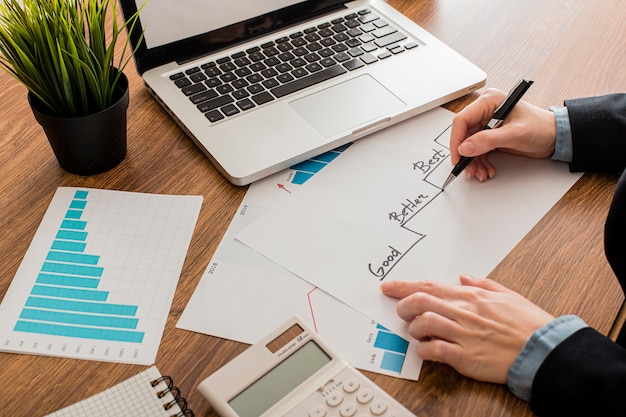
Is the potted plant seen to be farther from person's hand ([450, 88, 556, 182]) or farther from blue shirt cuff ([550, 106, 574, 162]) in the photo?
blue shirt cuff ([550, 106, 574, 162])

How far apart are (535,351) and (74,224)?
→ 0.58 metres

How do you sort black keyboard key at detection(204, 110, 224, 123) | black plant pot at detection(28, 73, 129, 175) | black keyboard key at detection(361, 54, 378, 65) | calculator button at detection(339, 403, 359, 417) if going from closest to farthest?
calculator button at detection(339, 403, 359, 417), black plant pot at detection(28, 73, 129, 175), black keyboard key at detection(204, 110, 224, 123), black keyboard key at detection(361, 54, 378, 65)

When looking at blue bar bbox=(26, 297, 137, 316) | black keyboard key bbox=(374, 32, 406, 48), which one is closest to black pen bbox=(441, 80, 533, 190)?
black keyboard key bbox=(374, 32, 406, 48)

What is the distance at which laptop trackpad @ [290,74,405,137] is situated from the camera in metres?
1.00

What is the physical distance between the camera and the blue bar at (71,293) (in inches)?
31.5

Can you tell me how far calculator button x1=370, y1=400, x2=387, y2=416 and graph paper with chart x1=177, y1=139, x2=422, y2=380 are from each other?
0.05 m

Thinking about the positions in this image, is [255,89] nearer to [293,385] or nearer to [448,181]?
[448,181]

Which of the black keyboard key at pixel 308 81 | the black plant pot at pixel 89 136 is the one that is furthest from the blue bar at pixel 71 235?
the black keyboard key at pixel 308 81

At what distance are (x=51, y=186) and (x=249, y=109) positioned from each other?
295 millimetres

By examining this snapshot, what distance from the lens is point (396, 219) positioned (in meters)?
0.89

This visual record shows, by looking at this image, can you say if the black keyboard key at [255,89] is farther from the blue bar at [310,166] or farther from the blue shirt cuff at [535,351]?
the blue shirt cuff at [535,351]

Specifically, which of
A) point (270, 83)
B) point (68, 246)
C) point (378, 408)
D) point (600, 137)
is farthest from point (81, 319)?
point (600, 137)

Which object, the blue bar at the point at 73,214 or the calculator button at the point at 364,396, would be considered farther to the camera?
the blue bar at the point at 73,214

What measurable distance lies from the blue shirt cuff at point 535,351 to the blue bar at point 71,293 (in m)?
0.47
